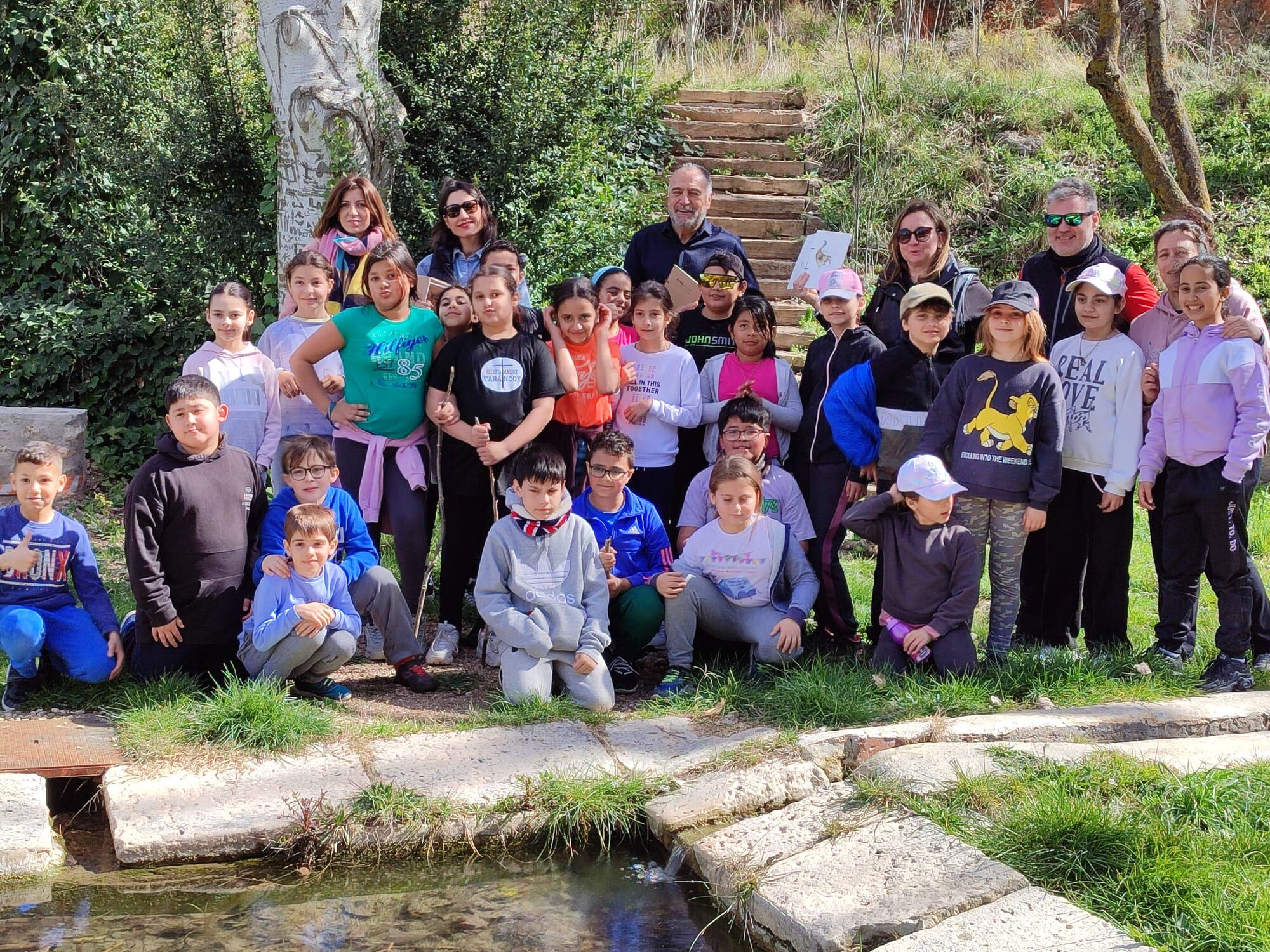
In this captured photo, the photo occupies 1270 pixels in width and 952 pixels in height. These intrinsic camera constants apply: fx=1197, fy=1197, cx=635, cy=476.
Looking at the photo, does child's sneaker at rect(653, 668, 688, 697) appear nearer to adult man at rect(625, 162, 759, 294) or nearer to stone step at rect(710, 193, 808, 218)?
adult man at rect(625, 162, 759, 294)

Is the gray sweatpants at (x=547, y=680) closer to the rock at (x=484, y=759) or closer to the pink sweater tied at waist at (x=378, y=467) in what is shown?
the rock at (x=484, y=759)

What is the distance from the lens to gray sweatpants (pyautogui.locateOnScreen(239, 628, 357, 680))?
4277 millimetres

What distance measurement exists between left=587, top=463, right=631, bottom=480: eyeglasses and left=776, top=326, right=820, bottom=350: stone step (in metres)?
4.50

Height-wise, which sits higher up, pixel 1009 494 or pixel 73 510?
pixel 1009 494

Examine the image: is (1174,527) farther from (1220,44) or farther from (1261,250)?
(1220,44)

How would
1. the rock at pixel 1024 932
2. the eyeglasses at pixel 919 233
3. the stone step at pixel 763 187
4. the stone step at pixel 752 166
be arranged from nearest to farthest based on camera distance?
1. the rock at pixel 1024 932
2. the eyeglasses at pixel 919 233
3. the stone step at pixel 763 187
4. the stone step at pixel 752 166

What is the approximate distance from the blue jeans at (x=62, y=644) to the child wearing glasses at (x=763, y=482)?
226 cm

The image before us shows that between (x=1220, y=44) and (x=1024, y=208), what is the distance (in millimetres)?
5510

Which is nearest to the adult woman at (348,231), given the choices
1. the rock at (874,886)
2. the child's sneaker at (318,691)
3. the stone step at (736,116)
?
the child's sneaker at (318,691)

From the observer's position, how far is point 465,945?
3.10 meters

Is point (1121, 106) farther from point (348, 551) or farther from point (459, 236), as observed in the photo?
point (348, 551)

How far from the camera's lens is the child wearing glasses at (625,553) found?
4.76 meters

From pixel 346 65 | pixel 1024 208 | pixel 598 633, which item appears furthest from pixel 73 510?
pixel 1024 208

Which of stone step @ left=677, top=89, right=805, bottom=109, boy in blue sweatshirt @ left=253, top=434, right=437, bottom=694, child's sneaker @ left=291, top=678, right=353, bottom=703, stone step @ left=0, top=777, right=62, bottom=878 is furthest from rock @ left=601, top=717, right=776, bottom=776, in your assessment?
stone step @ left=677, top=89, right=805, bottom=109
